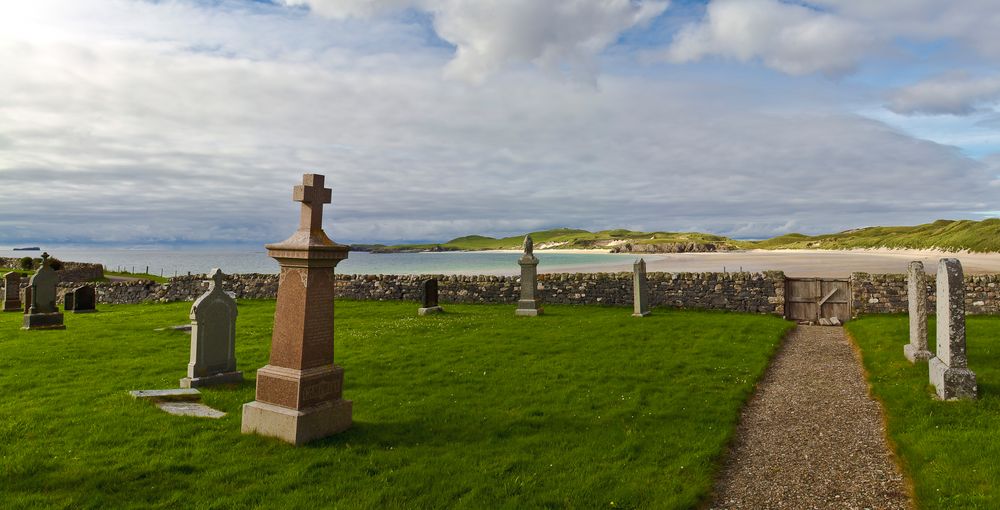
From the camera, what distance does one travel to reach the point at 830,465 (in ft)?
20.5

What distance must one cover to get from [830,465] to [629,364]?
4.98 m

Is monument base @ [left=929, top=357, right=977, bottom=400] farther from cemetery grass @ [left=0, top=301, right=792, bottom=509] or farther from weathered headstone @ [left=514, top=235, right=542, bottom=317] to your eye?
weathered headstone @ [left=514, top=235, right=542, bottom=317]

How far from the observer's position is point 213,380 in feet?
30.7

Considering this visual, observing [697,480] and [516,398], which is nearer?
[697,480]

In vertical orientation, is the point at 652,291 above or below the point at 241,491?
above

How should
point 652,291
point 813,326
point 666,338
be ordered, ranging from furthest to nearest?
1. point 652,291
2. point 813,326
3. point 666,338

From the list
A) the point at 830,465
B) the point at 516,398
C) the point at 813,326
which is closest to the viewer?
the point at 830,465

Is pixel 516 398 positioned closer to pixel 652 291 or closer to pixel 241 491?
pixel 241 491

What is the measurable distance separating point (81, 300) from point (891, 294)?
30861 millimetres

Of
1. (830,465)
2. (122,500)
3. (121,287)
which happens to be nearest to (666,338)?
(830,465)

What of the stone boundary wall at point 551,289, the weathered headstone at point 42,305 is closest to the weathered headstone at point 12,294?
the stone boundary wall at point 551,289

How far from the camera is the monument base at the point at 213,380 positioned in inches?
359

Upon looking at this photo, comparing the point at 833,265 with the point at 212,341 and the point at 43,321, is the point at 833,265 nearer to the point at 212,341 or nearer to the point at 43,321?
the point at 212,341

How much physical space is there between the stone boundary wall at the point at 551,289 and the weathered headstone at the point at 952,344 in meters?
12.1
